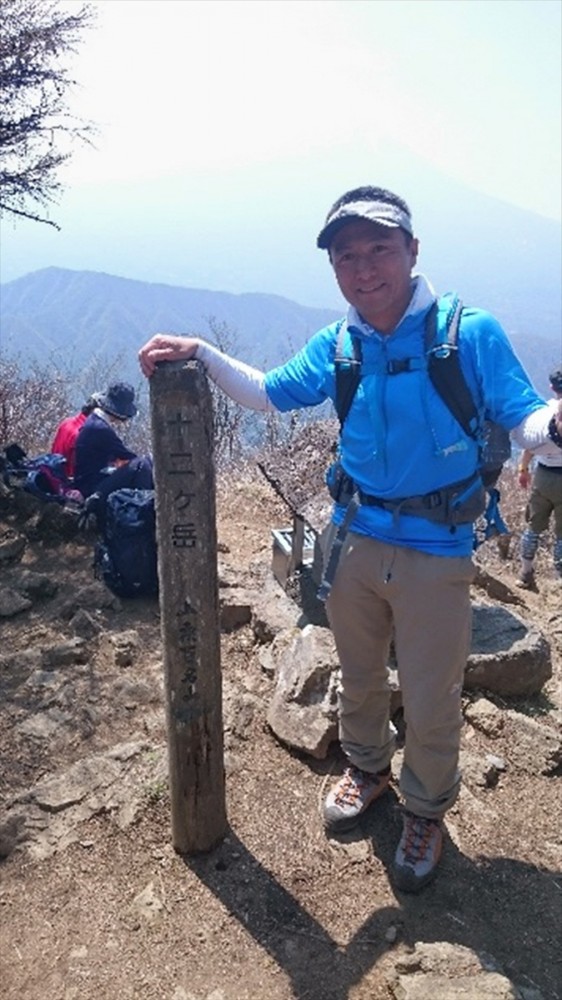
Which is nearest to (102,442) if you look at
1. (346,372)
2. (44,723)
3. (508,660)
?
(44,723)

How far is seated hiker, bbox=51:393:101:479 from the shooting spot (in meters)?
6.98

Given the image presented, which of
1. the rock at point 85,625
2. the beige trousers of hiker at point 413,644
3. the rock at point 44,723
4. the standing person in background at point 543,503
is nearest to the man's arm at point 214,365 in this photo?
the beige trousers of hiker at point 413,644

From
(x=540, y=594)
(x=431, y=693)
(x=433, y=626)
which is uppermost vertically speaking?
(x=433, y=626)

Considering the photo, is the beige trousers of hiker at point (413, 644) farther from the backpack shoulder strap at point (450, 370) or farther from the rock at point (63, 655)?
the rock at point (63, 655)

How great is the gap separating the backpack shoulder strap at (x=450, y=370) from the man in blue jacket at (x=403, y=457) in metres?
0.03

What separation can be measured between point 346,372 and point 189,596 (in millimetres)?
1062

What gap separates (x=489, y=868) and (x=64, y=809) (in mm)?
1956

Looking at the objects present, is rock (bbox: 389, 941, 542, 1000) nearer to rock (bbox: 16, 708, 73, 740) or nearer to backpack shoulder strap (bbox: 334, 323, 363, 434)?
backpack shoulder strap (bbox: 334, 323, 363, 434)

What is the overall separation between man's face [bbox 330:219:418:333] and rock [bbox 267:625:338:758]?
2.17 metres

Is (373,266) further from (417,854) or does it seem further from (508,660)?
(508,660)

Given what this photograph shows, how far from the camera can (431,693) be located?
295cm

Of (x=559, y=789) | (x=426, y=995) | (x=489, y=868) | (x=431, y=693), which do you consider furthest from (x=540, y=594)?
(x=426, y=995)

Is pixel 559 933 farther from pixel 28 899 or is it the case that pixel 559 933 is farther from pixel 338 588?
pixel 28 899

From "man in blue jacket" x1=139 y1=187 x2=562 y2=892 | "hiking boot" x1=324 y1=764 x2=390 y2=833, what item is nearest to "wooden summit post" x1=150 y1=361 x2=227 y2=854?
"man in blue jacket" x1=139 y1=187 x2=562 y2=892
